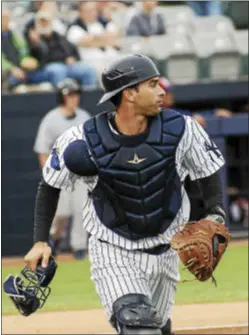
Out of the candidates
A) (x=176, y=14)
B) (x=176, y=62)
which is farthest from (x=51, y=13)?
(x=176, y=14)

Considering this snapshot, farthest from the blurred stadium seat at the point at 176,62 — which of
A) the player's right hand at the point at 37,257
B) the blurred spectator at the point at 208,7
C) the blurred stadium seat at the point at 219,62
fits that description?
the player's right hand at the point at 37,257

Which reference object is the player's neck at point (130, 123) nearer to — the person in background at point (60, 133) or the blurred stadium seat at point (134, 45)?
the person in background at point (60, 133)

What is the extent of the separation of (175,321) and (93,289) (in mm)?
2190

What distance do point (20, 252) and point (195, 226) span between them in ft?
25.3

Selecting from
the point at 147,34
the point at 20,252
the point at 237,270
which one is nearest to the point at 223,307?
the point at 237,270

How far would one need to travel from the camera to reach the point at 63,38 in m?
14.0

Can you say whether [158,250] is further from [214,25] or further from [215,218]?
[214,25]

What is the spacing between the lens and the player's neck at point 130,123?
5.90m

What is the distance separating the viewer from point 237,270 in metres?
11.7

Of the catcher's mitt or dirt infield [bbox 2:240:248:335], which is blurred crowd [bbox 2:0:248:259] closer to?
dirt infield [bbox 2:240:248:335]

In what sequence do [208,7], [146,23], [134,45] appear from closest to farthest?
1. [134,45]
2. [146,23]
3. [208,7]

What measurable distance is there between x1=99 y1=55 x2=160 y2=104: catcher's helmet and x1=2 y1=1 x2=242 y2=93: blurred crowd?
24.6 feet

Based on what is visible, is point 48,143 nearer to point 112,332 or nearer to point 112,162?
point 112,332

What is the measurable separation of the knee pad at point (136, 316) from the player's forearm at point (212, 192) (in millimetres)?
715
